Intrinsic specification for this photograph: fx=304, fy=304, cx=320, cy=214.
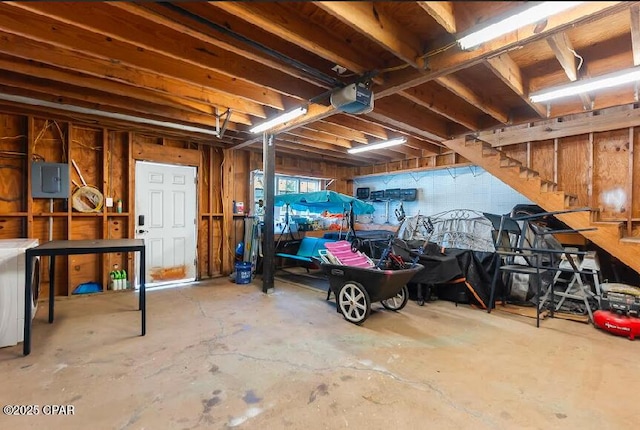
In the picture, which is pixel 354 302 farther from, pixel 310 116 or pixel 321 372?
pixel 310 116

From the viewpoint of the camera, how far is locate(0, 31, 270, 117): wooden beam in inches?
108

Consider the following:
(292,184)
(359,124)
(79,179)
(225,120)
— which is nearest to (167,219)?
(79,179)

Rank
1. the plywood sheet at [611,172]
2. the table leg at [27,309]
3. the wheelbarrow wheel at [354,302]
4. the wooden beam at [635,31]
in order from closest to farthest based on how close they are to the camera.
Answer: the wooden beam at [635,31]
the table leg at [27,309]
the wheelbarrow wheel at [354,302]
the plywood sheet at [611,172]

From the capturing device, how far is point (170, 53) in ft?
8.93

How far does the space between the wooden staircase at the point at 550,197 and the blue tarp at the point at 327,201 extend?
75.8 inches

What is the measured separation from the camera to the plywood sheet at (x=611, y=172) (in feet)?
15.3

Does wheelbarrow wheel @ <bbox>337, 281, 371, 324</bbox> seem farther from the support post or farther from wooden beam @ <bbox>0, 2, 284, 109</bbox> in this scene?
wooden beam @ <bbox>0, 2, 284, 109</bbox>

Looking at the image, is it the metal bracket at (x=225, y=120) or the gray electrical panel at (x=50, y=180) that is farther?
the gray electrical panel at (x=50, y=180)

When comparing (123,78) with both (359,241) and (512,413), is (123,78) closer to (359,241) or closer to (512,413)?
(359,241)

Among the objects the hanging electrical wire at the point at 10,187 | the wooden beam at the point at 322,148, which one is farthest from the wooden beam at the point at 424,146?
the hanging electrical wire at the point at 10,187

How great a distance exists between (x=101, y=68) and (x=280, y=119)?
2081 millimetres

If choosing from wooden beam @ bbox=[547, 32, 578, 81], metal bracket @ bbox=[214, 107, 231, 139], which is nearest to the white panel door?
metal bracket @ bbox=[214, 107, 231, 139]

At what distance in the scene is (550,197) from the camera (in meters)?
4.49

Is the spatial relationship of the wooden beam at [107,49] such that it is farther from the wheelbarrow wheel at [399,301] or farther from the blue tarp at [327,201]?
the wheelbarrow wheel at [399,301]
